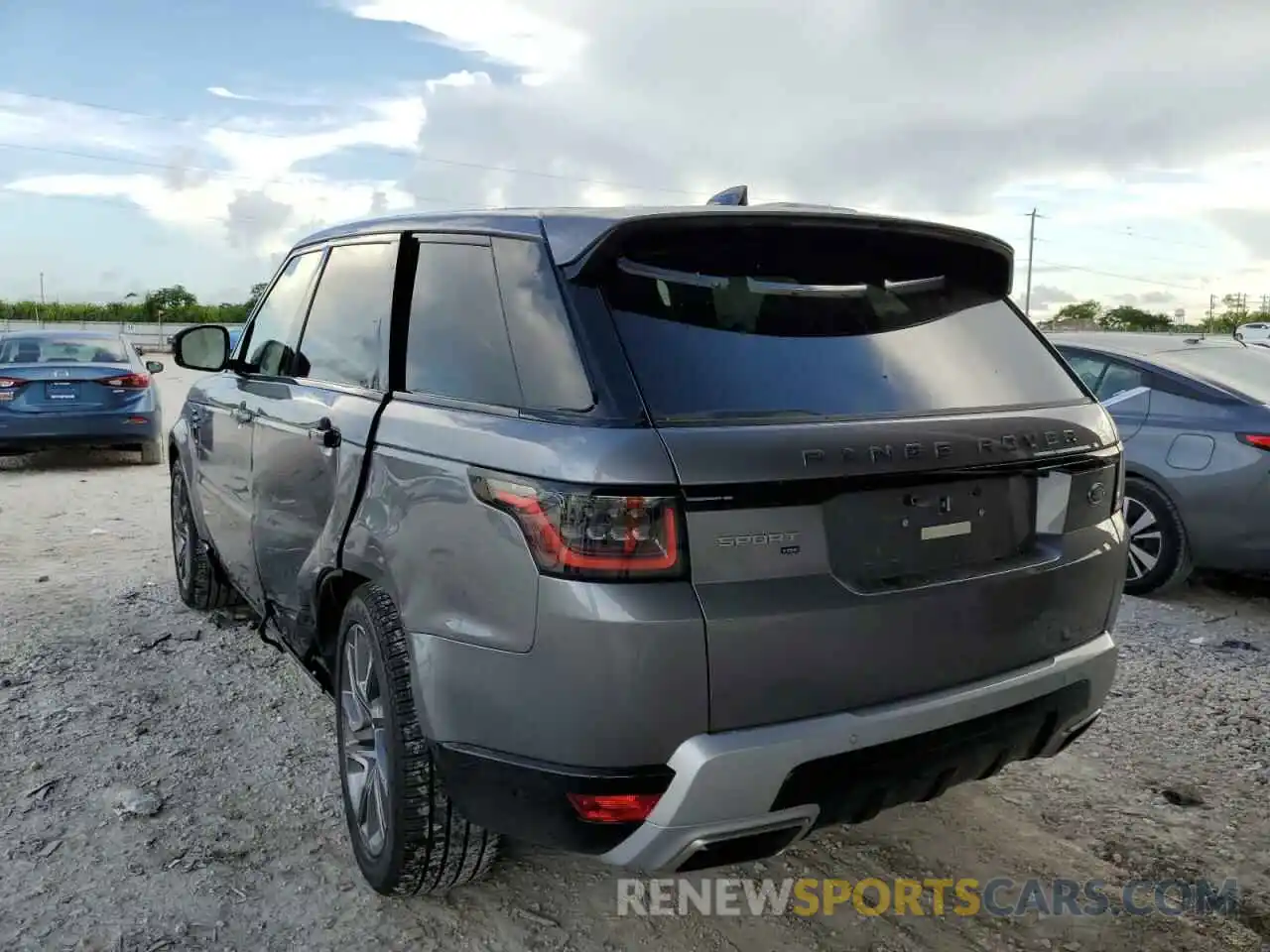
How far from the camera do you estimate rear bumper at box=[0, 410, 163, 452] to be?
414 inches

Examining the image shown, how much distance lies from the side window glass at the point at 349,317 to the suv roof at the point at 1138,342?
424 cm

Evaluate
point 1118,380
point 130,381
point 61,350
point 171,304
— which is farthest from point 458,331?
point 171,304

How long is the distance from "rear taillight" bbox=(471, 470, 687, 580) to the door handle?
1.13 m

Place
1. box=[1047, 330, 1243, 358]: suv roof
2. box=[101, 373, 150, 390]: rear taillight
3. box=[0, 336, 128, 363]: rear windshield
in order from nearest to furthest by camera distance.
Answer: box=[1047, 330, 1243, 358]: suv roof → box=[101, 373, 150, 390]: rear taillight → box=[0, 336, 128, 363]: rear windshield

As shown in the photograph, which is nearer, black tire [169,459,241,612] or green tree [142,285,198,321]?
black tire [169,459,241,612]

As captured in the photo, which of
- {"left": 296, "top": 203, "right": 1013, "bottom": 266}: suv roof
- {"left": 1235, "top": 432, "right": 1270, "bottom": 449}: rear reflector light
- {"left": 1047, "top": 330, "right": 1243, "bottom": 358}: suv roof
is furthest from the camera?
{"left": 1047, "top": 330, "right": 1243, "bottom": 358}: suv roof

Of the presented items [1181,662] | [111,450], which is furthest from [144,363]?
[1181,662]

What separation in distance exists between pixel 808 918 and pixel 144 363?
1103cm

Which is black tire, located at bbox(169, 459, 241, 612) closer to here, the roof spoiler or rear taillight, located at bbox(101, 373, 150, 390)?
the roof spoiler

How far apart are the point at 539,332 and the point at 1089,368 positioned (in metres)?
5.11

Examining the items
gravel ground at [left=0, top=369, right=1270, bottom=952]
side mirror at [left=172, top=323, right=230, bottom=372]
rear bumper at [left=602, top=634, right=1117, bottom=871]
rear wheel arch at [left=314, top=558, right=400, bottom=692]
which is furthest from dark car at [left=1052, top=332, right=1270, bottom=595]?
side mirror at [left=172, top=323, right=230, bottom=372]

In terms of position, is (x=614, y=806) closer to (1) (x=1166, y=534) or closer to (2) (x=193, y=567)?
(2) (x=193, y=567)

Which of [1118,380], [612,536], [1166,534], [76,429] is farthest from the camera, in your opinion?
[76,429]

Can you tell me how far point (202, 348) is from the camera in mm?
4734
